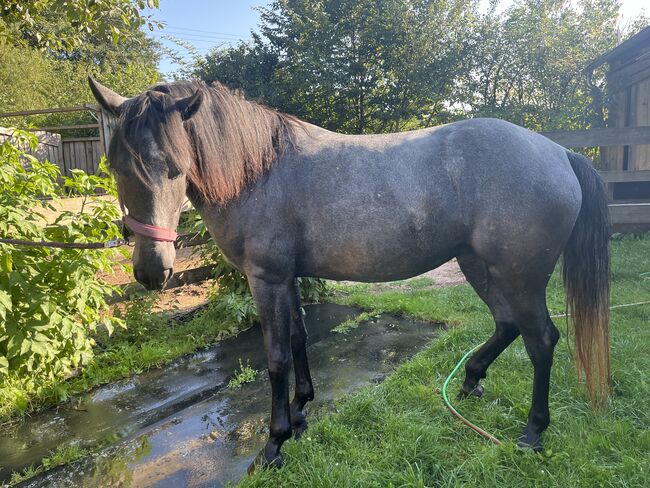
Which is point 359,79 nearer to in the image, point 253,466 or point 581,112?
point 581,112

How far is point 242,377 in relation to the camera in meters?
3.49

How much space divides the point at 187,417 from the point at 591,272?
8.99 ft

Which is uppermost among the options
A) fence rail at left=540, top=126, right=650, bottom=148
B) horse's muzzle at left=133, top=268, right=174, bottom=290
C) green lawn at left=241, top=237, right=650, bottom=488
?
fence rail at left=540, top=126, right=650, bottom=148

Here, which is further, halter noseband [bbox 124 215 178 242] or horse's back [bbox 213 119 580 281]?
horse's back [bbox 213 119 580 281]

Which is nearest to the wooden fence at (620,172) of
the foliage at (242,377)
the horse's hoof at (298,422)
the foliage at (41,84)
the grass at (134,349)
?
the grass at (134,349)

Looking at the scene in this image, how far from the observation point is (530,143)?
2.19m

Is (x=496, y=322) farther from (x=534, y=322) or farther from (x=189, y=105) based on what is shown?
(x=189, y=105)

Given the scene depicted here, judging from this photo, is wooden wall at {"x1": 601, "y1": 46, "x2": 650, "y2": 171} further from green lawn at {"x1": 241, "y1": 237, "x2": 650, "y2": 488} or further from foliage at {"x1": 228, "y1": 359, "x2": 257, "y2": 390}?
foliage at {"x1": 228, "y1": 359, "x2": 257, "y2": 390}

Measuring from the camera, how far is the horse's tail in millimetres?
2355

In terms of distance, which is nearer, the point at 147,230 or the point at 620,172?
the point at 147,230

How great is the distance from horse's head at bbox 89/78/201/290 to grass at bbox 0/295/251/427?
2.02 m

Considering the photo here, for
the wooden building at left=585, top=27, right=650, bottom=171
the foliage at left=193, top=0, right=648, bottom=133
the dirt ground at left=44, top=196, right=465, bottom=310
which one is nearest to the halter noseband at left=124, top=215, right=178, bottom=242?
the dirt ground at left=44, top=196, right=465, bottom=310

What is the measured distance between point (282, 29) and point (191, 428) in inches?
698

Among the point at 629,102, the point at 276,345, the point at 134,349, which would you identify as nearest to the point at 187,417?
the point at 276,345
